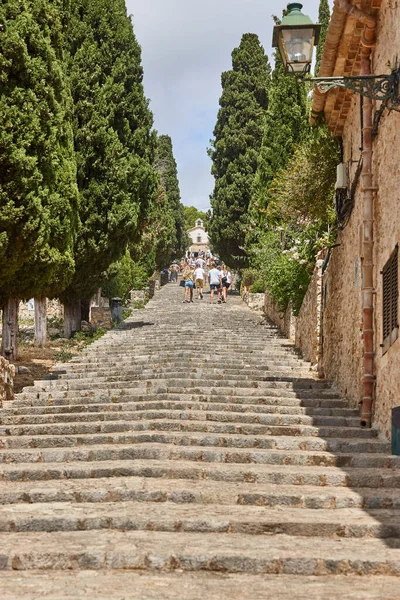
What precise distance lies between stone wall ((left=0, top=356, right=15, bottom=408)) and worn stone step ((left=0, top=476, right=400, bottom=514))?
3.94 metres

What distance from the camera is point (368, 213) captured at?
9273 mm

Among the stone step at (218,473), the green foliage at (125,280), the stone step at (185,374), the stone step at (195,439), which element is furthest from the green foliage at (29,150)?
the green foliage at (125,280)

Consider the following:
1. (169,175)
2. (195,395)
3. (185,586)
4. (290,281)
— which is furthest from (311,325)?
(169,175)

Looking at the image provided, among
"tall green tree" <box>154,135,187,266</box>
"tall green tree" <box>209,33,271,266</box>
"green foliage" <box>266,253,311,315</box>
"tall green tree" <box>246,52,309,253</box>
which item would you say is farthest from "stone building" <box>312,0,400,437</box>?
"tall green tree" <box>154,135,187,266</box>

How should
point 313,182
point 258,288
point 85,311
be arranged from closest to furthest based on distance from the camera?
point 313,182 → point 85,311 → point 258,288

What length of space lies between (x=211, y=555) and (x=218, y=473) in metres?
1.96

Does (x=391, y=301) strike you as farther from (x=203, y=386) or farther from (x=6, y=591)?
(x=6, y=591)

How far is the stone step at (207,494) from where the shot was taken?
6422mm

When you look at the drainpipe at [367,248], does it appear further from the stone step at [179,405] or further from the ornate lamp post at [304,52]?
the ornate lamp post at [304,52]

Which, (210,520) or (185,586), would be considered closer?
(185,586)

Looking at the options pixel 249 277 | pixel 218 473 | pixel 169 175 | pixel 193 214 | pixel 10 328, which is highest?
pixel 193 214

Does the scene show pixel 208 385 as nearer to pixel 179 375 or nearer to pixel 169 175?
pixel 179 375

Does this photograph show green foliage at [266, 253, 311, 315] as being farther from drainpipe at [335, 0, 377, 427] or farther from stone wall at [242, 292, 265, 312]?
drainpipe at [335, 0, 377, 427]

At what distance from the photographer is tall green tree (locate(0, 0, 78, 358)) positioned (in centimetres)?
1181
